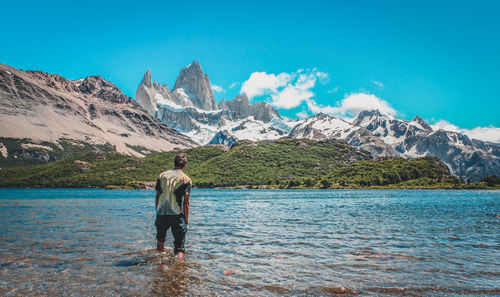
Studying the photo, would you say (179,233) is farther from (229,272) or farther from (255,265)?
(255,265)

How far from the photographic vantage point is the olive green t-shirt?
13891 mm

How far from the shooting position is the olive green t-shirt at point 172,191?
13.9 metres

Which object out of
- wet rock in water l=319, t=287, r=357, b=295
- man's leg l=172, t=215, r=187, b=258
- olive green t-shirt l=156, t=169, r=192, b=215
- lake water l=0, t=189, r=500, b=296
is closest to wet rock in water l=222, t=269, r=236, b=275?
lake water l=0, t=189, r=500, b=296

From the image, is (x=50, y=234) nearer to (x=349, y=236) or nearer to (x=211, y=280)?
(x=211, y=280)

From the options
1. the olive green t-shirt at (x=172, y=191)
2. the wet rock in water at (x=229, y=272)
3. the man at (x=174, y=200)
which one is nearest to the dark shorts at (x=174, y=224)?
the man at (x=174, y=200)

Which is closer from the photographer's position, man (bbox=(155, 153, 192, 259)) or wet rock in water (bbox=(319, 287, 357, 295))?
wet rock in water (bbox=(319, 287, 357, 295))

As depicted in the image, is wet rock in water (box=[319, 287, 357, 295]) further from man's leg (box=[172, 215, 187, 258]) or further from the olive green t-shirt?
the olive green t-shirt

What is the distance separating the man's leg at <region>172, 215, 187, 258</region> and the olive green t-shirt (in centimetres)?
39

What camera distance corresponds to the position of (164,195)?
1407cm

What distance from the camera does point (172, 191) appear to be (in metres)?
14.0

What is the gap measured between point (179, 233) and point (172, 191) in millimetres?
1911

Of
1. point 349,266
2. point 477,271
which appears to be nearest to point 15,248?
point 349,266

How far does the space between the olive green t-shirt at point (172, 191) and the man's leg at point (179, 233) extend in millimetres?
393

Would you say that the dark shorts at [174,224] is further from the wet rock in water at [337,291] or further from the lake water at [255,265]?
the wet rock in water at [337,291]
